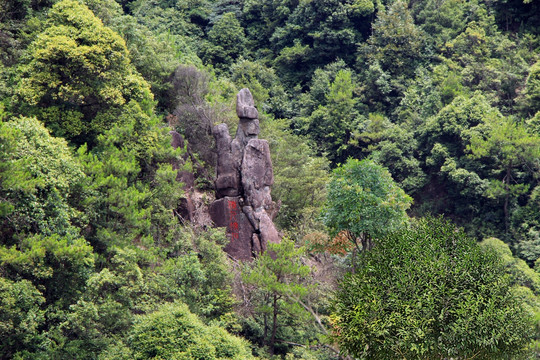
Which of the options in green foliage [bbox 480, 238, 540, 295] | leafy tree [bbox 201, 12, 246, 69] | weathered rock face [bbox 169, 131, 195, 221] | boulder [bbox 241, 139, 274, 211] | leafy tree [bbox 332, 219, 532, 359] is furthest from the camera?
leafy tree [bbox 201, 12, 246, 69]

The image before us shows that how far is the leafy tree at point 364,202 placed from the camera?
658 inches

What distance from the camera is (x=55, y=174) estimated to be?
14.1 metres

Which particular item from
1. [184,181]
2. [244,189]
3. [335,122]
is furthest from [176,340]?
[335,122]

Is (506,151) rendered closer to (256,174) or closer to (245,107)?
(256,174)

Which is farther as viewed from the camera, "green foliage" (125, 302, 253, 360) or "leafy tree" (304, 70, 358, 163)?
"leafy tree" (304, 70, 358, 163)

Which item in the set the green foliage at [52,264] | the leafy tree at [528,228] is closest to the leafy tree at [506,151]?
the leafy tree at [528,228]

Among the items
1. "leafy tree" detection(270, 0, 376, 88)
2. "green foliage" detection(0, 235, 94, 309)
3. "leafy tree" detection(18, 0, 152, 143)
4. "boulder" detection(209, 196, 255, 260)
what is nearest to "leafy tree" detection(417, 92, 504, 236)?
"leafy tree" detection(270, 0, 376, 88)

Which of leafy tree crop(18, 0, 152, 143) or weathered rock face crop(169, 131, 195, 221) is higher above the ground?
leafy tree crop(18, 0, 152, 143)

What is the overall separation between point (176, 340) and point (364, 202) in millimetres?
7139

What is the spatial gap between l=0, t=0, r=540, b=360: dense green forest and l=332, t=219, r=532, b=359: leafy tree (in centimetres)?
5

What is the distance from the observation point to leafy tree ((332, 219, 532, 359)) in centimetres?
1209

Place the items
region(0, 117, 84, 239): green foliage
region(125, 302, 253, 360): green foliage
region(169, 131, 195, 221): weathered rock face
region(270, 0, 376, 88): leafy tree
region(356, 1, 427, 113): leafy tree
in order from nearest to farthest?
region(125, 302, 253, 360): green foliage, region(0, 117, 84, 239): green foliage, region(169, 131, 195, 221): weathered rock face, region(356, 1, 427, 113): leafy tree, region(270, 0, 376, 88): leafy tree

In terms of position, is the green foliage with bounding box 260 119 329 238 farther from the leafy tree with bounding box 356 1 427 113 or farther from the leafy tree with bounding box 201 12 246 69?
the leafy tree with bounding box 201 12 246 69

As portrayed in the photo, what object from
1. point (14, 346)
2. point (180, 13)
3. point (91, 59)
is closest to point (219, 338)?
point (14, 346)
